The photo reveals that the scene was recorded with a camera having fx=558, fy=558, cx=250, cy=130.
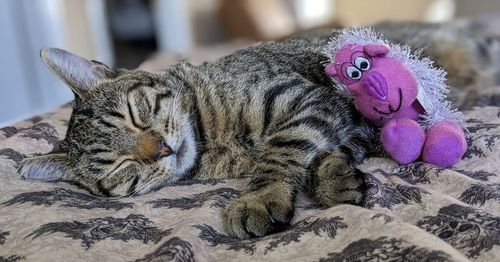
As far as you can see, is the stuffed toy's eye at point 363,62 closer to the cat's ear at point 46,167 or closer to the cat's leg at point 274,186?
the cat's leg at point 274,186

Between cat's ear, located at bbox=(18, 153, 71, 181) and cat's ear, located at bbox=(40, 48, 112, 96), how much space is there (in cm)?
18

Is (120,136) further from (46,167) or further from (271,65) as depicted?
(271,65)

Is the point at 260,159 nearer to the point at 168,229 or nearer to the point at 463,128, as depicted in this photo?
the point at 168,229

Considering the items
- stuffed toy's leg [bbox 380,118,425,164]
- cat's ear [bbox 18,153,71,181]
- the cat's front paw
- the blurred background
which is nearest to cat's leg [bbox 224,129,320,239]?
the cat's front paw

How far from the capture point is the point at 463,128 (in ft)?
4.35

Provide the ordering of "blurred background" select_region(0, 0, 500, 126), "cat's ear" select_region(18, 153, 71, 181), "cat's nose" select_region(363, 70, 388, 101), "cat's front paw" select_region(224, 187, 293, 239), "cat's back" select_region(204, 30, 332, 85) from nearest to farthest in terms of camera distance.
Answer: "cat's front paw" select_region(224, 187, 293, 239), "cat's nose" select_region(363, 70, 388, 101), "cat's ear" select_region(18, 153, 71, 181), "cat's back" select_region(204, 30, 332, 85), "blurred background" select_region(0, 0, 500, 126)

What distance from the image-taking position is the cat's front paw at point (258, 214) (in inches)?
38.5

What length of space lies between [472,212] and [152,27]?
202 inches

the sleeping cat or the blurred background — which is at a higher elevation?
the blurred background

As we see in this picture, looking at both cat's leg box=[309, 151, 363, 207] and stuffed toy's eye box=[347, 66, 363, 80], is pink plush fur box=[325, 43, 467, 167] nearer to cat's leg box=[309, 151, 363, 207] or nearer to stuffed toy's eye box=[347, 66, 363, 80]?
stuffed toy's eye box=[347, 66, 363, 80]

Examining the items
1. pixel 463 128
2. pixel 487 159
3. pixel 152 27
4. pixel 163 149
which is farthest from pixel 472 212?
pixel 152 27

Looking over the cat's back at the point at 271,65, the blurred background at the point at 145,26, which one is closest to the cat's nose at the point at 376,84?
the cat's back at the point at 271,65

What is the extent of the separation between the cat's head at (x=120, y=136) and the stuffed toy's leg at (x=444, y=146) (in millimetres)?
536

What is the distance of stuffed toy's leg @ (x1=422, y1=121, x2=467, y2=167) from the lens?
119 cm
